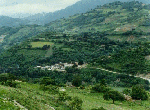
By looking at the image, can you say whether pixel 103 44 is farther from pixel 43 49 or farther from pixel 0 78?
pixel 0 78

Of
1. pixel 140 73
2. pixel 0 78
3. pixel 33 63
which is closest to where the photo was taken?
pixel 0 78

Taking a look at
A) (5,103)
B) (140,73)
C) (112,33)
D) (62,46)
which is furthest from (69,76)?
(112,33)

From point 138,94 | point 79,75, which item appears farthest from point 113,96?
point 79,75

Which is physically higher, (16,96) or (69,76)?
(16,96)

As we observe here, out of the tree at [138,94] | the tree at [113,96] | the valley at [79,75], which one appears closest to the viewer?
the valley at [79,75]

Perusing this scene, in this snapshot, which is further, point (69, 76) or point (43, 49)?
point (43, 49)

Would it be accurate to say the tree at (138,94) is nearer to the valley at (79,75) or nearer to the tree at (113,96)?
the valley at (79,75)

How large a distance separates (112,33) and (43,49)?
71063mm

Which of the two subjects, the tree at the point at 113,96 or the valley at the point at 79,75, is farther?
the tree at the point at 113,96

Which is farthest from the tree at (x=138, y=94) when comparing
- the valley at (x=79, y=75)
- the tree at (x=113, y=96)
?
the tree at (x=113, y=96)

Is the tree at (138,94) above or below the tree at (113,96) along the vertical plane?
below

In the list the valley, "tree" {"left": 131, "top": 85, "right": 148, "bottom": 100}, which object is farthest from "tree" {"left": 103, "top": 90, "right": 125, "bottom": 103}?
"tree" {"left": 131, "top": 85, "right": 148, "bottom": 100}

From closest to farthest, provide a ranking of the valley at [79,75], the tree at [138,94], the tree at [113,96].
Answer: the valley at [79,75], the tree at [113,96], the tree at [138,94]

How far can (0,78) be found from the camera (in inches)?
1895
